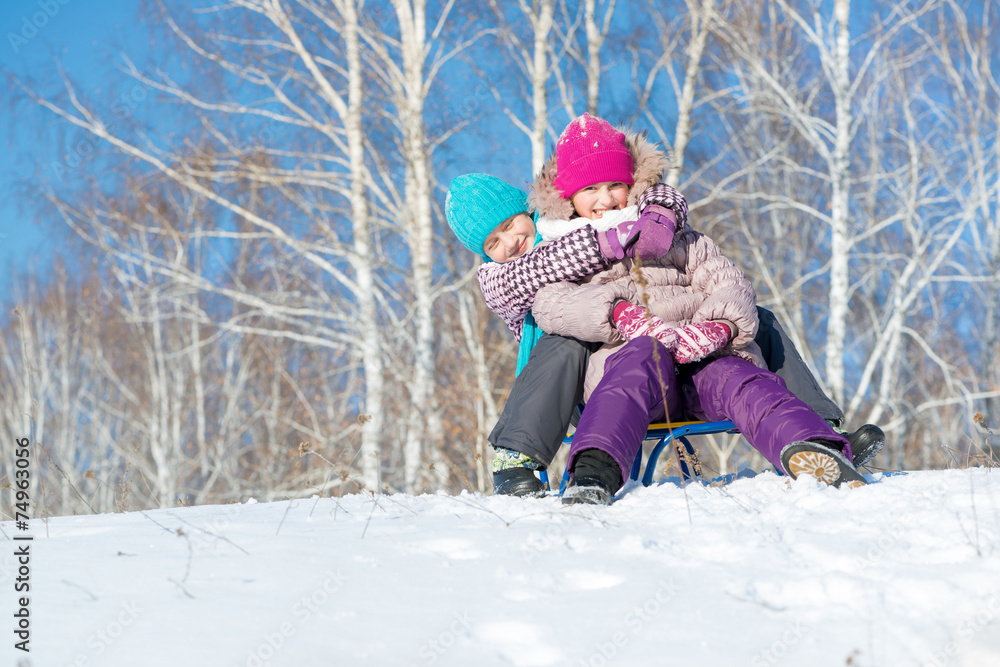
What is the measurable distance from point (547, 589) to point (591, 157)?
2032 millimetres

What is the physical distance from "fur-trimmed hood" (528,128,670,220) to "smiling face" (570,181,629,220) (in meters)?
0.03

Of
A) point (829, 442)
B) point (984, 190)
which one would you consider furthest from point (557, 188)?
point (984, 190)

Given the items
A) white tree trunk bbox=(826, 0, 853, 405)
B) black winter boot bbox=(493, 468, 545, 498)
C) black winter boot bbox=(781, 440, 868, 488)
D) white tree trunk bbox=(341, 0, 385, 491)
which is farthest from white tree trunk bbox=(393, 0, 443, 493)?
black winter boot bbox=(781, 440, 868, 488)

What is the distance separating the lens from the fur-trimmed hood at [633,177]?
10.1ft

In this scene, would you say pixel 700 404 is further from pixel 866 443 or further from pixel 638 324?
pixel 866 443

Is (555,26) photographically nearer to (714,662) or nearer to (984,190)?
(984,190)

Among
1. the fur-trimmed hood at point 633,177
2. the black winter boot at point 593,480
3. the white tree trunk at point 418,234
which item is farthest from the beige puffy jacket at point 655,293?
the white tree trunk at point 418,234

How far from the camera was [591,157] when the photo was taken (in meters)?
3.06

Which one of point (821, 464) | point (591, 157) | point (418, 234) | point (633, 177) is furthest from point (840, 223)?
point (821, 464)

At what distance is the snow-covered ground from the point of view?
1201 mm

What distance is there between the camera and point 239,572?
5.03ft

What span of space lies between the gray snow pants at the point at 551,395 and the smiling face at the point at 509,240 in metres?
0.54

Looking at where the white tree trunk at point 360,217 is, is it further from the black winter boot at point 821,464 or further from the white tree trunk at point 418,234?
the black winter boot at point 821,464

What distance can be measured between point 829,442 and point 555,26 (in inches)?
289
